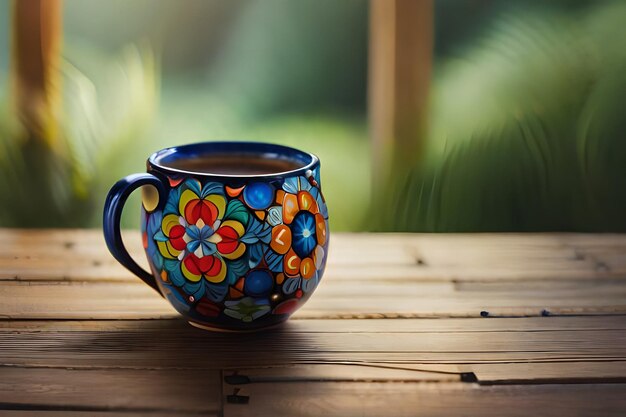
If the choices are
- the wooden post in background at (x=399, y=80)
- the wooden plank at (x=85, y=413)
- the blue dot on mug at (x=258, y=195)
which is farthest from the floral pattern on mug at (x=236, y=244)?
the wooden post in background at (x=399, y=80)

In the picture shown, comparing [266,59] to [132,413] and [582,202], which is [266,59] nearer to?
[582,202]

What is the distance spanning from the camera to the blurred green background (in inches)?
49.0

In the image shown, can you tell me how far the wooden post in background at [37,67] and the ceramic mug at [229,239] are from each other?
0.55m

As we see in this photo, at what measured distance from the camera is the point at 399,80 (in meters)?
1.15

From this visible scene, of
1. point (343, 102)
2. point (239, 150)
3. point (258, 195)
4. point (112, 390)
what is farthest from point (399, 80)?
point (112, 390)

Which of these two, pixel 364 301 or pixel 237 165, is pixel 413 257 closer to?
pixel 364 301

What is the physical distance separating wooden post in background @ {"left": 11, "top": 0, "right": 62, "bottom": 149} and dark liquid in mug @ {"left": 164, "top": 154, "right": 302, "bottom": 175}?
1.72 ft

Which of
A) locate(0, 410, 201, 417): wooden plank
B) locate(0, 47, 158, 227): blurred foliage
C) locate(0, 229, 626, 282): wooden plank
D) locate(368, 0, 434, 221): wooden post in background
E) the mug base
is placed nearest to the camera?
locate(0, 410, 201, 417): wooden plank

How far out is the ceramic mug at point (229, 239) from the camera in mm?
652

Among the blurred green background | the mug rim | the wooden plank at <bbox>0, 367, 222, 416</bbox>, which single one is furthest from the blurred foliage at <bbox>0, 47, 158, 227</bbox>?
the wooden plank at <bbox>0, 367, 222, 416</bbox>

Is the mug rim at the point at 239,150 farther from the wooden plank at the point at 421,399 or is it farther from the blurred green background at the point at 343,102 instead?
the blurred green background at the point at 343,102

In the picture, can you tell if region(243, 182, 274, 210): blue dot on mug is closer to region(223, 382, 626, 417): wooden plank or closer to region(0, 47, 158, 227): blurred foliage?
region(223, 382, 626, 417): wooden plank

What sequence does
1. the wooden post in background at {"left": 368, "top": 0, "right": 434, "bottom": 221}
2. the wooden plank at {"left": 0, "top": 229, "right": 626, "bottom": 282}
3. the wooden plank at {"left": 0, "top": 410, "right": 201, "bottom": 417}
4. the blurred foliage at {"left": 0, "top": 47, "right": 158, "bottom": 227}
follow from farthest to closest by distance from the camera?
the blurred foliage at {"left": 0, "top": 47, "right": 158, "bottom": 227} < the wooden post in background at {"left": 368, "top": 0, "right": 434, "bottom": 221} < the wooden plank at {"left": 0, "top": 229, "right": 626, "bottom": 282} < the wooden plank at {"left": 0, "top": 410, "right": 201, "bottom": 417}

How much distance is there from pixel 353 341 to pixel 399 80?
0.54m
